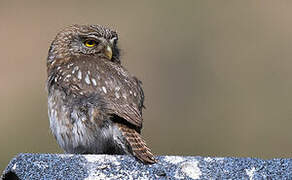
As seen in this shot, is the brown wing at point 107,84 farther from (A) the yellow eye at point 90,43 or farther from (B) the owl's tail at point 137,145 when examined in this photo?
(A) the yellow eye at point 90,43

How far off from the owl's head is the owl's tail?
1.21 meters

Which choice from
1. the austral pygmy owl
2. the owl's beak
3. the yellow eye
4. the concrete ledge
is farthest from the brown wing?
the concrete ledge

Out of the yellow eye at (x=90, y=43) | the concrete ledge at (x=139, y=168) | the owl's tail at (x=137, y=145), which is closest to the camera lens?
the concrete ledge at (x=139, y=168)

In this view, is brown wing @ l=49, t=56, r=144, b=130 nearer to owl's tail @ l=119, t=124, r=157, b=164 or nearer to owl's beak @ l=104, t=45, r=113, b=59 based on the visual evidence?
owl's tail @ l=119, t=124, r=157, b=164

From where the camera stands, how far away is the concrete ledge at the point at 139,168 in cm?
371

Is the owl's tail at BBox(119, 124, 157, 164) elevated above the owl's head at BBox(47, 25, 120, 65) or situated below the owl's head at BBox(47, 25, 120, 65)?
below

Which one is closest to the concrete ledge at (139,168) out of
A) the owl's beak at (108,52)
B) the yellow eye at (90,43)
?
the owl's beak at (108,52)

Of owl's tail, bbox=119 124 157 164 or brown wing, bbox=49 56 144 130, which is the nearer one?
owl's tail, bbox=119 124 157 164

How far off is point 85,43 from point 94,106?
1.20 m

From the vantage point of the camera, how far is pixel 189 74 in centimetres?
1224

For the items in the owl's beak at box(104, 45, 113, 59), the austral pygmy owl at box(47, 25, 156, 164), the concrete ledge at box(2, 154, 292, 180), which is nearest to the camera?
the concrete ledge at box(2, 154, 292, 180)

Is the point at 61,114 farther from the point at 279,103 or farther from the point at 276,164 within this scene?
the point at 279,103

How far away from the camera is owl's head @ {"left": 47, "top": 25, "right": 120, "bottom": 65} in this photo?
6.08 metres

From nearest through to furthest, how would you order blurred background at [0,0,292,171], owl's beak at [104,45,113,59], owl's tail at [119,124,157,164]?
1. owl's tail at [119,124,157,164]
2. owl's beak at [104,45,113,59]
3. blurred background at [0,0,292,171]
